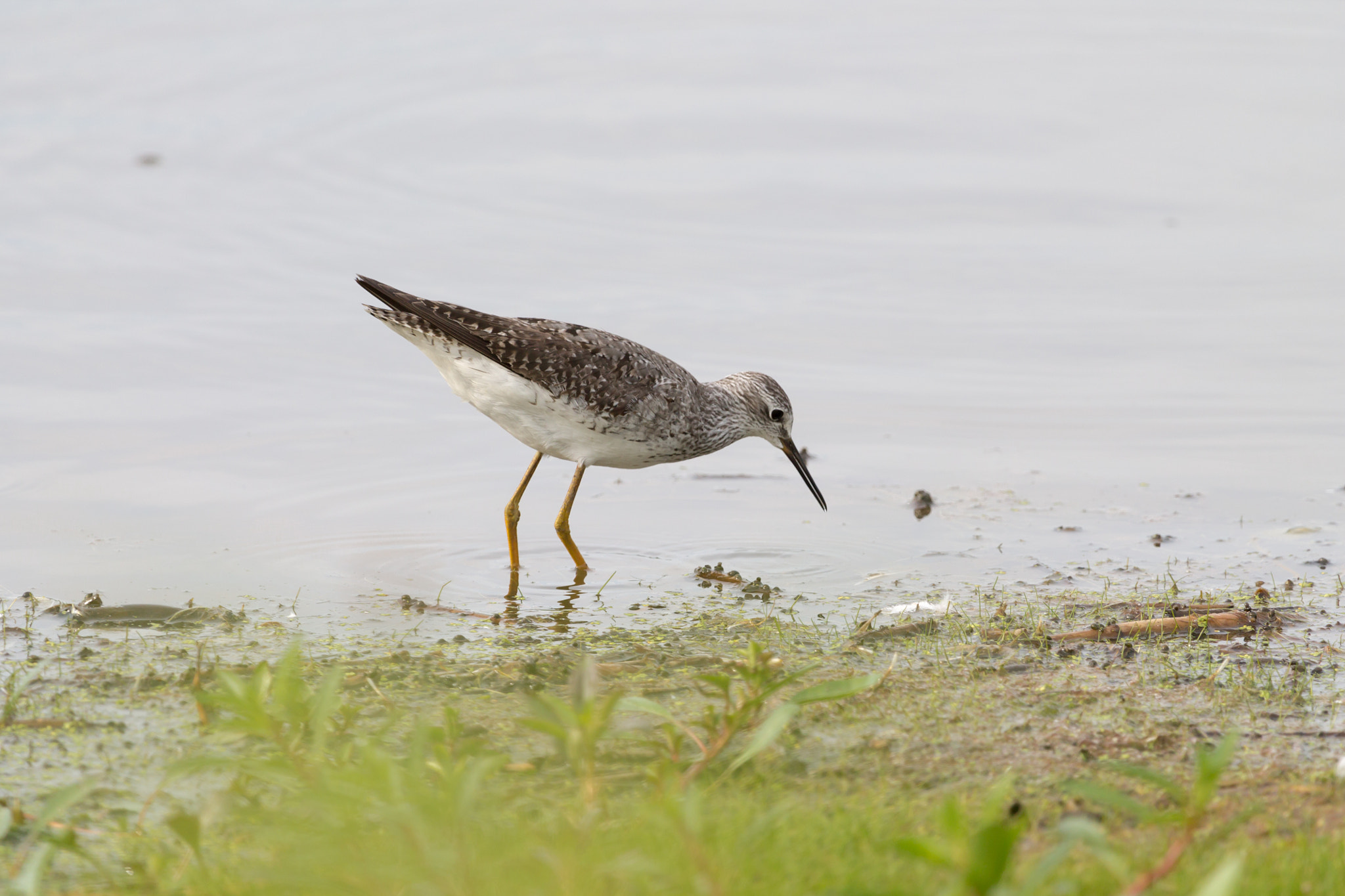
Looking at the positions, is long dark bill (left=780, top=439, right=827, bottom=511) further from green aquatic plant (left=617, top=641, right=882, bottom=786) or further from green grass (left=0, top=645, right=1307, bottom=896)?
green grass (left=0, top=645, right=1307, bottom=896)

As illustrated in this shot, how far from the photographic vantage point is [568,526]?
26.3 ft

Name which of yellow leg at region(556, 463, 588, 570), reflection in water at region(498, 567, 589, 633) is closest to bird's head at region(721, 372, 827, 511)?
yellow leg at region(556, 463, 588, 570)

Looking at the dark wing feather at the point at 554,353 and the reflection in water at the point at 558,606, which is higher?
the dark wing feather at the point at 554,353

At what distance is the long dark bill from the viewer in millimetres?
8508

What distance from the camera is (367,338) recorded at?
11.2 m

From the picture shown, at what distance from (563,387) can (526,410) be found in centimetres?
30

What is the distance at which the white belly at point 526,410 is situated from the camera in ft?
24.5

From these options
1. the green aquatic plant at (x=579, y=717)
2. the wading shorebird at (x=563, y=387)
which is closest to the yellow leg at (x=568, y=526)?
the wading shorebird at (x=563, y=387)

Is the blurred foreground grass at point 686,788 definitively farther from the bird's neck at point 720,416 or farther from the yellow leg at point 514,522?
the bird's neck at point 720,416

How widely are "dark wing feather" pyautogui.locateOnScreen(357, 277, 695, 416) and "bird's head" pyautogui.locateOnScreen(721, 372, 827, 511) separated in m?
0.83

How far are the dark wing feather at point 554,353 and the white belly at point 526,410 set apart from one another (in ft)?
0.23

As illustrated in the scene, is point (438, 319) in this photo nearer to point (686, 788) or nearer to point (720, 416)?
Result: point (720, 416)

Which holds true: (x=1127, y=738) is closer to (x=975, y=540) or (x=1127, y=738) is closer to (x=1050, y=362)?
(x=975, y=540)

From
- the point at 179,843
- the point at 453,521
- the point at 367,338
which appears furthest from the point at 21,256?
the point at 179,843
